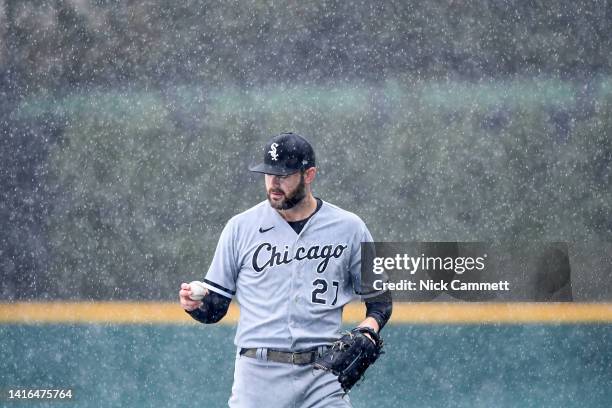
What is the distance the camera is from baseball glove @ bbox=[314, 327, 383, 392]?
3.43 metres

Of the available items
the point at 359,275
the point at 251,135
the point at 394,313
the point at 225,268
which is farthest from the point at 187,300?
the point at 251,135

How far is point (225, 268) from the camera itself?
142 inches

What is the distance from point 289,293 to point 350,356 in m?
0.32

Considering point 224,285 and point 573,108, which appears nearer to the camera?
point 224,285

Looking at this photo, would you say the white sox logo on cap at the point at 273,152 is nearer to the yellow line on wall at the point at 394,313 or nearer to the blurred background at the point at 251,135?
the yellow line on wall at the point at 394,313

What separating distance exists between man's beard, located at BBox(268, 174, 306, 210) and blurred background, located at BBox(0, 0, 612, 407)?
320cm

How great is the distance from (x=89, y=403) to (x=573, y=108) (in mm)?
3812

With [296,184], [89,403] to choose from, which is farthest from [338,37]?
[296,184]

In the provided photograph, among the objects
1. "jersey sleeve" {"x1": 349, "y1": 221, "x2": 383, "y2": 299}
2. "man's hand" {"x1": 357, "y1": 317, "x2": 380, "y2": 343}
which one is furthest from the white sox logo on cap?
"man's hand" {"x1": 357, "y1": 317, "x2": 380, "y2": 343}

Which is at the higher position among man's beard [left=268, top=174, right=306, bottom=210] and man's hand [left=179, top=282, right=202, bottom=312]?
man's beard [left=268, top=174, right=306, bottom=210]

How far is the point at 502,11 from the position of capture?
695cm

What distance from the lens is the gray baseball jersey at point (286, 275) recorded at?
140 inches

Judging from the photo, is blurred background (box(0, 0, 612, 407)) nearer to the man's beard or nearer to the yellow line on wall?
the yellow line on wall

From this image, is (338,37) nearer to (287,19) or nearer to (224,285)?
(287,19)
